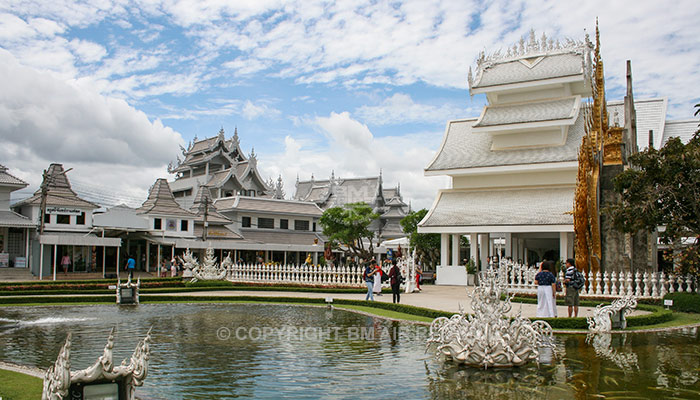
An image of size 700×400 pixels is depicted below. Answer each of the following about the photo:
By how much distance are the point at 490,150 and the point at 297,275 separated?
503 inches

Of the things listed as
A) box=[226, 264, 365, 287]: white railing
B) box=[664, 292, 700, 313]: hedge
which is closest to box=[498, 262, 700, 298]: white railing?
box=[664, 292, 700, 313]: hedge

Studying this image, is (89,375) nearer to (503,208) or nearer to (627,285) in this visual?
(627,285)

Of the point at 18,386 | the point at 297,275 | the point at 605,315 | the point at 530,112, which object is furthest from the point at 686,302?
the point at 530,112

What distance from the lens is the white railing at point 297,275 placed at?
25.0m

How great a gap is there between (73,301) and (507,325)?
16685mm

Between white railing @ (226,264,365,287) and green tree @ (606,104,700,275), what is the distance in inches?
437

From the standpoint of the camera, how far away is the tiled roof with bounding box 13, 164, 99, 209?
113 feet

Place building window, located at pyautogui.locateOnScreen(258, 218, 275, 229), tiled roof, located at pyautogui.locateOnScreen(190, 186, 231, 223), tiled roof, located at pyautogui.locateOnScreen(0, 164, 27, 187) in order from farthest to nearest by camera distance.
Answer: building window, located at pyautogui.locateOnScreen(258, 218, 275, 229) < tiled roof, located at pyautogui.locateOnScreen(190, 186, 231, 223) < tiled roof, located at pyautogui.locateOnScreen(0, 164, 27, 187)

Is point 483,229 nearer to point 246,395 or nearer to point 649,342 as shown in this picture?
point 649,342

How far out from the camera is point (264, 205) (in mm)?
46781

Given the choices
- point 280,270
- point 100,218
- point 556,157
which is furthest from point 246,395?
point 100,218

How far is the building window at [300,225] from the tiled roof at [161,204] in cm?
1091

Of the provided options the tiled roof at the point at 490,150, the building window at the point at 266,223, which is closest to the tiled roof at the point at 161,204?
the building window at the point at 266,223

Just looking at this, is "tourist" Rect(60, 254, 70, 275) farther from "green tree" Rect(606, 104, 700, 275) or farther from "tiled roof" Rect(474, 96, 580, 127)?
"green tree" Rect(606, 104, 700, 275)
